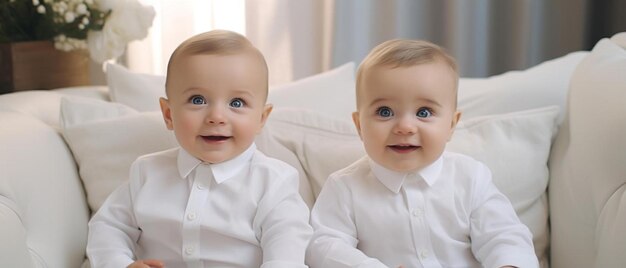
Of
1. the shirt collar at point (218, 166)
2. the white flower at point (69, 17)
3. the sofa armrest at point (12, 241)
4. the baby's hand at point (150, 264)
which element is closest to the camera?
the sofa armrest at point (12, 241)

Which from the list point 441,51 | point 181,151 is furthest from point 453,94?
point 181,151

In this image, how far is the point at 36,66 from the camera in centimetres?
226

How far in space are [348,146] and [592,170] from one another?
49 cm

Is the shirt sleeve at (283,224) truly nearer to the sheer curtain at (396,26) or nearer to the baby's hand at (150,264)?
the baby's hand at (150,264)

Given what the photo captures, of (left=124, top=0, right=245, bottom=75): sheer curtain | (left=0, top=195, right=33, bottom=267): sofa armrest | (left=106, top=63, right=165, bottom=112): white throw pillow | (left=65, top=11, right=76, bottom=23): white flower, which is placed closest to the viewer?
(left=0, top=195, right=33, bottom=267): sofa armrest

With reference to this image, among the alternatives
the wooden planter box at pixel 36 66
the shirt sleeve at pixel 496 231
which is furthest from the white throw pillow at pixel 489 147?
the wooden planter box at pixel 36 66

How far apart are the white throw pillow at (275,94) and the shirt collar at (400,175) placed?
376 millimetres

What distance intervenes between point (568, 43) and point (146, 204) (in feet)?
5.45

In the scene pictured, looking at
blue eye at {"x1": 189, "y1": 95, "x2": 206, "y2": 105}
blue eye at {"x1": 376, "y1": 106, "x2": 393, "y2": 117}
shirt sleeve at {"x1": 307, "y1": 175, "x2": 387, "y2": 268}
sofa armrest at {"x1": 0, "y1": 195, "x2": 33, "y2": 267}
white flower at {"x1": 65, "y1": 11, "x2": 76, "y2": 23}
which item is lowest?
shirt sleeve at {"x1": 307, "y1": 175, "x2": 387, "y2": 268}

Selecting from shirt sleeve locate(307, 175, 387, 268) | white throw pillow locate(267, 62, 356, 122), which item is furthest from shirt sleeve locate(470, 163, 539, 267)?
white throw pillow locate(267, 62, 356, 122)

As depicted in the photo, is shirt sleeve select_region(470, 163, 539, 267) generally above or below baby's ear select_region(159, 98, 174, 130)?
below

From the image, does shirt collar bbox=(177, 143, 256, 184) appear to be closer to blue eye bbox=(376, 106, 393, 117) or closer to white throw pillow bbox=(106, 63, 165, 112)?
blue eye bbox=(376, 106, 393, 117)

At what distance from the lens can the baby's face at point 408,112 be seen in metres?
1.39

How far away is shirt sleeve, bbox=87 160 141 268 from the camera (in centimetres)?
141
